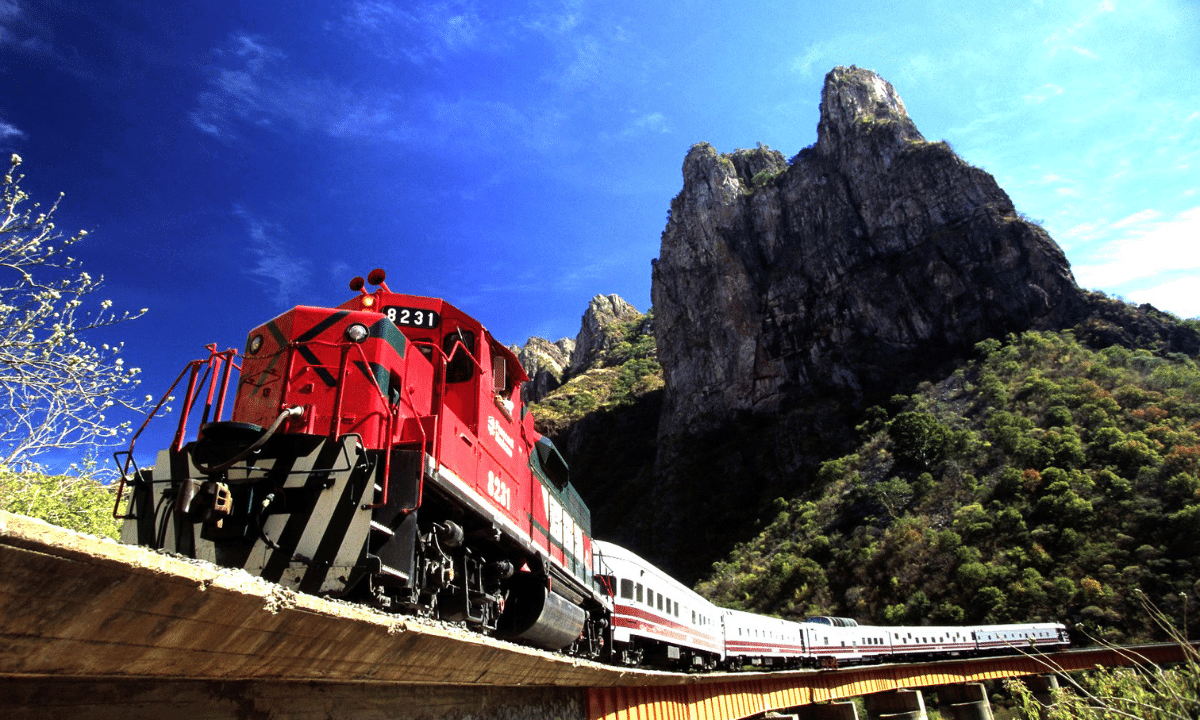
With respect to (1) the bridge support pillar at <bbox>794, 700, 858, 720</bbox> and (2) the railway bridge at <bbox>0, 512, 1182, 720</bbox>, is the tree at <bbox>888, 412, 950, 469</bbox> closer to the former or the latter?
(1) the bridge support pillar at <bbox>794, 700, 858, 720</bbox>

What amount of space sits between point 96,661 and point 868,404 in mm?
72008

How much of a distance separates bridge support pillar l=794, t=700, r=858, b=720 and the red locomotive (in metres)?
16.1

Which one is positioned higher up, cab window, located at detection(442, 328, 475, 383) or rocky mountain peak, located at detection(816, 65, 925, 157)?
rocky mountain peak, located at detection(816, 65, 925, 157)

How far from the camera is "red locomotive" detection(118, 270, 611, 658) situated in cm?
489

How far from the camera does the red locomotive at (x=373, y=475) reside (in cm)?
489

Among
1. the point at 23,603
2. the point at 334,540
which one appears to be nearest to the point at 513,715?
the point at 334,540

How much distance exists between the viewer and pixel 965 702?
27828 mm

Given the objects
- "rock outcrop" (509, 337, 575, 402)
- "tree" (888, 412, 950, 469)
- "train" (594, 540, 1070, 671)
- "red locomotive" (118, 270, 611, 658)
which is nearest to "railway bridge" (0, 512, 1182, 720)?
"red locomotive" (118, 270, 611, 658)

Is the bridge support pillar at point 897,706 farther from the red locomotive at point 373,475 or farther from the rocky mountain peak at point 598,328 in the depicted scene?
the rocky mountain peak at point 598,328

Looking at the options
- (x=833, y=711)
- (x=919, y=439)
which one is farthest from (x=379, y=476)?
(x=919, y=439)

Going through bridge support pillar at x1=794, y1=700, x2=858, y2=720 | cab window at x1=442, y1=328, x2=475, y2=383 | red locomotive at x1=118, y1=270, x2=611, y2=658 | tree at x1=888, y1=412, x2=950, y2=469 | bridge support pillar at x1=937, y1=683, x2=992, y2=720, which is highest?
tree at x1=888, y1=412, x2=950, y2=469

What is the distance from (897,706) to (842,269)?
193ft

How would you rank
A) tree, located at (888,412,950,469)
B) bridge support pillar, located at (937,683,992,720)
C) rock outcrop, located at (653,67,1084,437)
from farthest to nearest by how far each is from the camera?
1. rock outcrop, located at (653,67,1084,437)
2. tree, located at (888,412,950,469)
3. bridge support pillar, located at (937,683,992,720)

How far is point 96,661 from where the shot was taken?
199 centimetres
